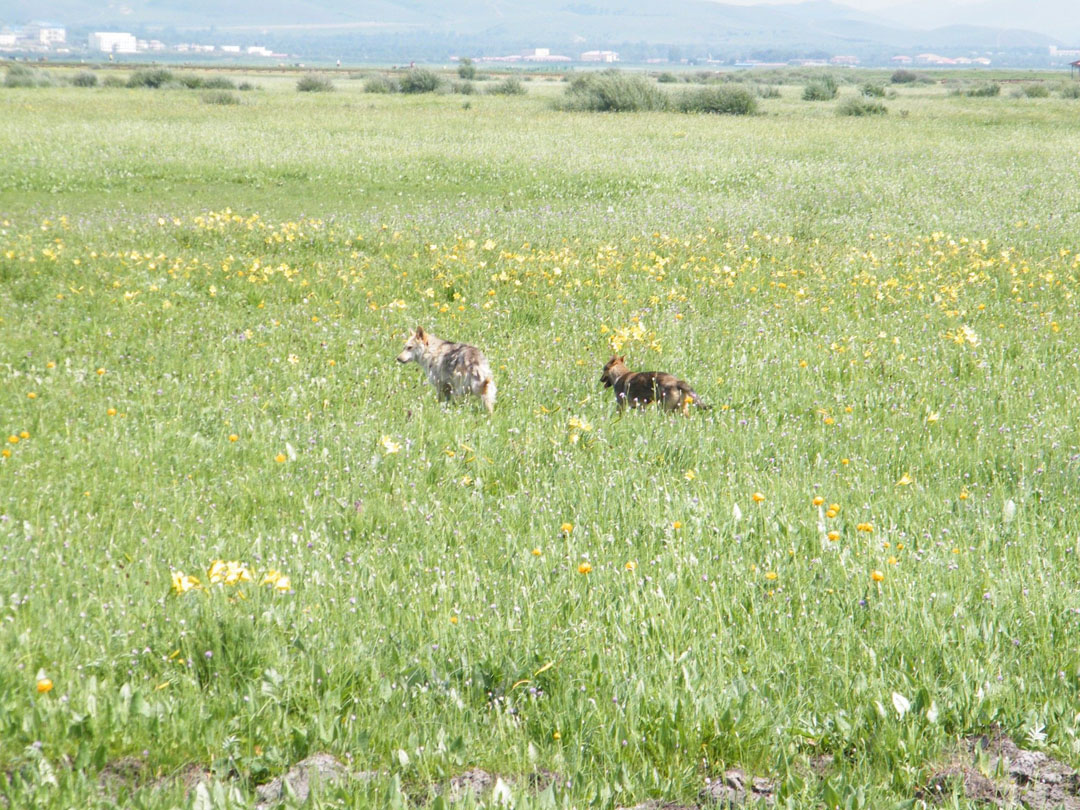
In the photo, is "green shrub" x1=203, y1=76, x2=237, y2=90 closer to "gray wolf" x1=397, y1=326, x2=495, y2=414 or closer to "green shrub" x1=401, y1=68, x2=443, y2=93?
"green shrub" x1=401, y1=68, x2=443, y2=93

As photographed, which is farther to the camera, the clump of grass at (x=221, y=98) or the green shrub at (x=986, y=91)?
the green shrub at (x=986, y=91)

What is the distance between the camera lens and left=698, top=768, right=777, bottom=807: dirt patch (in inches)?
124

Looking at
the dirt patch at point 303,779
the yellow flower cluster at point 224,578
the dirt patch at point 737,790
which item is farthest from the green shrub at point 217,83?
the dirt patch at point 737,790

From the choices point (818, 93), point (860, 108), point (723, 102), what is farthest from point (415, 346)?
point (818, 93)

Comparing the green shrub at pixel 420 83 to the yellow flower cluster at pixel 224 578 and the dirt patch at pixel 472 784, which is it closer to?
the yellow flower cluster at pixel 224 578

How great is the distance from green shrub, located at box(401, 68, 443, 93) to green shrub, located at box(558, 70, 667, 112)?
68.2 ft

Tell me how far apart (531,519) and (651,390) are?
2.64 metres

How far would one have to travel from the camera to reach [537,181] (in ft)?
82.6

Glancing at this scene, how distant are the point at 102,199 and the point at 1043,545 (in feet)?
73.3

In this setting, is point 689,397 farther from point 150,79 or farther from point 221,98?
point 150,79

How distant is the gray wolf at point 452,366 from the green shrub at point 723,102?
155ft

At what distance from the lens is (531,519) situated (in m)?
5.25

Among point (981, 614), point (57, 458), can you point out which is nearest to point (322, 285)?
point (57, 458)

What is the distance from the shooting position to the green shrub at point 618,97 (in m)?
51.6
